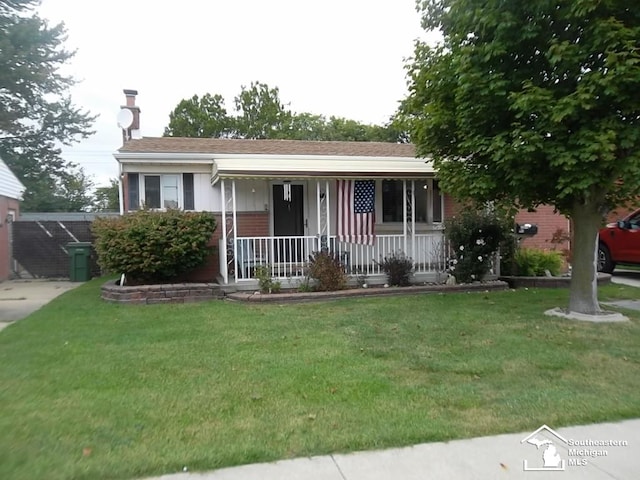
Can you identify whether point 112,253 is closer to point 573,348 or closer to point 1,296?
point 1,296

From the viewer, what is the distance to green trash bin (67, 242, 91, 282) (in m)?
14.6

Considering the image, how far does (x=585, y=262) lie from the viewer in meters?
7.95

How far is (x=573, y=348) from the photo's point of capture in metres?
6.03

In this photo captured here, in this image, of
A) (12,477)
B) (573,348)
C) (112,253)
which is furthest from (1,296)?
(573,348)

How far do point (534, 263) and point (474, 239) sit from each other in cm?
227

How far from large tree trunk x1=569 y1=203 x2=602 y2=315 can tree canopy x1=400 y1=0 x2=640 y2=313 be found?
0.02 m

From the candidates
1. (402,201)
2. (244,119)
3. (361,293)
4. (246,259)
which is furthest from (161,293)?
(244,119)

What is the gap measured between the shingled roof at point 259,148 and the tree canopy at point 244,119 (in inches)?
966

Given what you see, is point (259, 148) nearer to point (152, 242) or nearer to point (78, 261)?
point (152, 242)

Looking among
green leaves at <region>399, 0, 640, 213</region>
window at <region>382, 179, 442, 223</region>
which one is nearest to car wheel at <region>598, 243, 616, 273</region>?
window at <region>382, 179, 442, 223</region>

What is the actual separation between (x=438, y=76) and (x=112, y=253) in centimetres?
710

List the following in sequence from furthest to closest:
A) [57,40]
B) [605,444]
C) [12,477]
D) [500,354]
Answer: [57,40], [500,354], [605,444], [12,477]

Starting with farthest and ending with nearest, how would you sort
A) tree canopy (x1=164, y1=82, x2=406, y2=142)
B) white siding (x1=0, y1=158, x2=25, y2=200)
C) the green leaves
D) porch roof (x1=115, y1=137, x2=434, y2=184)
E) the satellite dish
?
tree canopy (x1=164, y1=82, x2=406, y2=142), white siding (x1=0, y1=158, x2=25, y2=200), the satellite dish, porch roof (x1=115, y1=137, x2=434, y2=184), the green leaves

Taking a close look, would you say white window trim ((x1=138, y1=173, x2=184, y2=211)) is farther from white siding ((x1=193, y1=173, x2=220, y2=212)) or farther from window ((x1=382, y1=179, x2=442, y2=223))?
window ((x1=382, y1=179, x2=442, y2=223))
